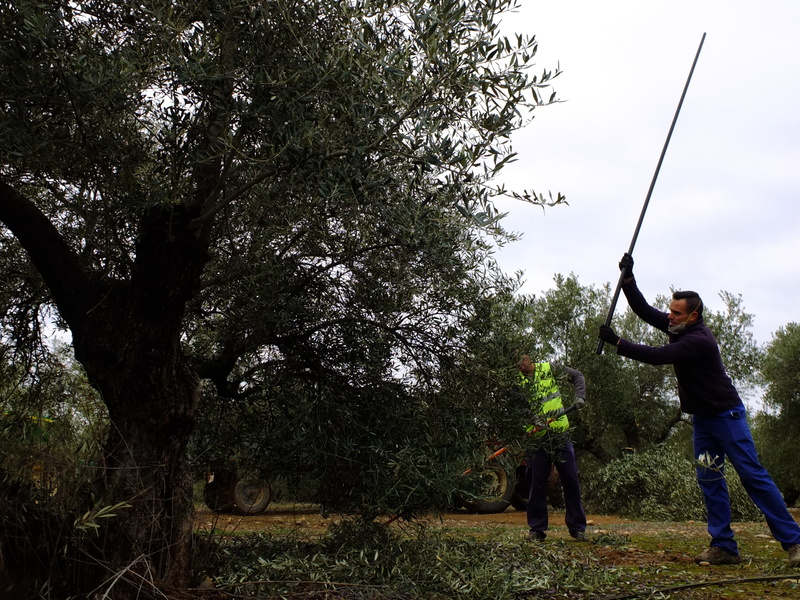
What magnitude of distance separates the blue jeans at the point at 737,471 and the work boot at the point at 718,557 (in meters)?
0.04

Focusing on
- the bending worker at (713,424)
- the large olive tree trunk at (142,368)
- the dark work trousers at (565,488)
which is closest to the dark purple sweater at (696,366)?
the bending worker at (713,424)

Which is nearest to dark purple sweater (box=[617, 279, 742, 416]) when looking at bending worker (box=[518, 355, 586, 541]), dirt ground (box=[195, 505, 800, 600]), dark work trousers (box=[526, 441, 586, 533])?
dirt ground (box=[195, 505, 800, 600])

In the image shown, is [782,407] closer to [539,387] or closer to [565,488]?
[565,488]

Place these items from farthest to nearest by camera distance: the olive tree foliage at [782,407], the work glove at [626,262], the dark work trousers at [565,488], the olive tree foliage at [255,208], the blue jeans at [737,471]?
1. the olive tree foliage at [782,407]
2. the dark work trousers at [565,488]
3. the work glove at [626,262]
4. the blue jeans at [737,471]
5. the olive tree foliage at [255,208]

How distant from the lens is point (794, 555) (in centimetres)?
538

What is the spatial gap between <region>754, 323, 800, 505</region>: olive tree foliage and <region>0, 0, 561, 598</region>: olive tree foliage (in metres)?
15.3

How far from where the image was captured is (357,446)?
5.19 m

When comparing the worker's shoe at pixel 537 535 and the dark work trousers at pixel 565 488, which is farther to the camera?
the dark work trousers at pixel 565 488

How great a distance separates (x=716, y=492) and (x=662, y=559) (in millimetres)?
786

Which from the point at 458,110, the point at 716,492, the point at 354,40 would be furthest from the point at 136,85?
the point at 716,492

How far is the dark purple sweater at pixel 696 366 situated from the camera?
5.69 metres

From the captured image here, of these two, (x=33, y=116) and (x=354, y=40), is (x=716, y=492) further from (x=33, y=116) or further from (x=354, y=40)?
(x=33, y=116)

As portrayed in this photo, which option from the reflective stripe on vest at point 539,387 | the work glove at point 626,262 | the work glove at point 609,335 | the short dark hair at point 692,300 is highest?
the work glove at point 626,262

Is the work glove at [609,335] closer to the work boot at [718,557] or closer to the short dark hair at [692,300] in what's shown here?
the short dark hair at [692,300]
